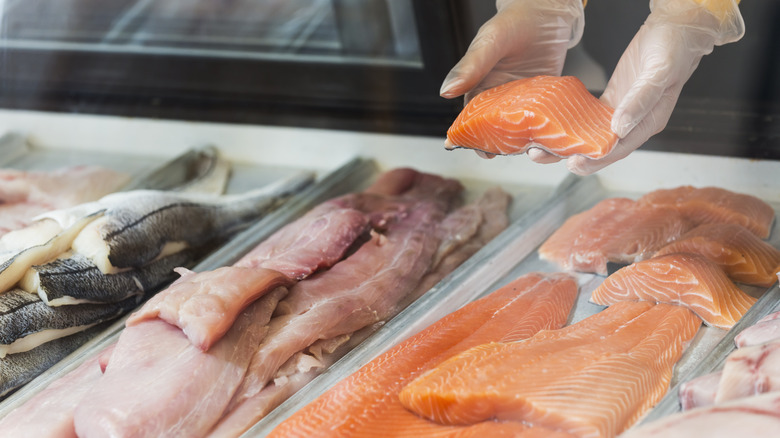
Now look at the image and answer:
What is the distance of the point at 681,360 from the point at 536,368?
60cm

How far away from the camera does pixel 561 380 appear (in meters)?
2.12

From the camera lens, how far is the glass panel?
166 inches

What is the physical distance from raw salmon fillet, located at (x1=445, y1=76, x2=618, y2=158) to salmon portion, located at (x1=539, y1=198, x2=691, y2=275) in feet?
2.30

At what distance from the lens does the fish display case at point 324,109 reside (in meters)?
3.25

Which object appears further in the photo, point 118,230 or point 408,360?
point 118,230

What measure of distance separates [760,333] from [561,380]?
61 centimetres

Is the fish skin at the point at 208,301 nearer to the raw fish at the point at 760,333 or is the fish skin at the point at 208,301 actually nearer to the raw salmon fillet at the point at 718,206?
the raw fish at the point at 760,333

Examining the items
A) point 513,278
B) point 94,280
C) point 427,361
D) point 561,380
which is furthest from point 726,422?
point 94,280

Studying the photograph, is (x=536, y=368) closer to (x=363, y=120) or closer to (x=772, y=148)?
(x=772, y=148)

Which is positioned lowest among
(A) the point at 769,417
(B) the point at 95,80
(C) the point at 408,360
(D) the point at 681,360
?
(D) the point at 681,360

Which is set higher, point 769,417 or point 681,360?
point 769,417

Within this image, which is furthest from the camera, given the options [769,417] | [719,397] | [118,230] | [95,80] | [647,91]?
[95,80]

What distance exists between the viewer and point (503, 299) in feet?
9.27

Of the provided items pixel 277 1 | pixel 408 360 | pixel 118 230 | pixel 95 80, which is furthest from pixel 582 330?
pixel 95 80
